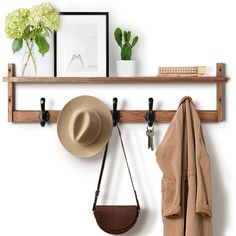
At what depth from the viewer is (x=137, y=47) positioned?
8.25 feet

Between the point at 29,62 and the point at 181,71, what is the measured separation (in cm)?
63

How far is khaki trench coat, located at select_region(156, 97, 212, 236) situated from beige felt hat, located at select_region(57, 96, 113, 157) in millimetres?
246

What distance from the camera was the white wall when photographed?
2.50 meters

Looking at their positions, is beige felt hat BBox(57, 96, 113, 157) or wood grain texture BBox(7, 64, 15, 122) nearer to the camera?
beige felt hat BBox(57, 96, 113, 157)

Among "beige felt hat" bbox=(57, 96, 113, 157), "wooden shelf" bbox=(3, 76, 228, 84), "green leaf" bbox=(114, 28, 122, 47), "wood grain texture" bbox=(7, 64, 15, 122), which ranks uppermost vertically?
"green leaf" bbox=(114, 28, 122, 47)

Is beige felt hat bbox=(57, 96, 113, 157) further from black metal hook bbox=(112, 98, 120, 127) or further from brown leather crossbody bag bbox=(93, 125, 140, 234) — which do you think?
brown leather crossbody bag bbox=(93, 125, 140, 234)

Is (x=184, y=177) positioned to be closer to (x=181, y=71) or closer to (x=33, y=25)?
(x=181, y=71)

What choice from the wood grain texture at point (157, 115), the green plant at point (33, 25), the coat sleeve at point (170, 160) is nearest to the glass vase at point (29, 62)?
the green plant at point (33, 25)

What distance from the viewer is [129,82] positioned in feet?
8.05

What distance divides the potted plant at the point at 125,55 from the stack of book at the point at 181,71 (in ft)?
0.40

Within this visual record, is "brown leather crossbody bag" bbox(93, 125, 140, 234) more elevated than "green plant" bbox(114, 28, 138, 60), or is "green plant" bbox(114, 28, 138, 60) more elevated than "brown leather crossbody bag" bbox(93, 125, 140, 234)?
"green plant" bbox(114, 28, 138, 60)

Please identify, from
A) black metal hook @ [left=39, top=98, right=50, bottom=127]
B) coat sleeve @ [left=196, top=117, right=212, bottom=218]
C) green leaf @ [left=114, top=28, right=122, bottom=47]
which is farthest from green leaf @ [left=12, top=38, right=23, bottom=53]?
coat sleeve @ [left=196, top=117, right=212, bottom=218]

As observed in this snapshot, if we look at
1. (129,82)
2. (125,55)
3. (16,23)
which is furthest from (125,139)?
(16,23)

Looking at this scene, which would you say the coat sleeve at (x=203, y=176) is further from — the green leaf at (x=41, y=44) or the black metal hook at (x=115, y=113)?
the green leaf at (x=41, y=44)
